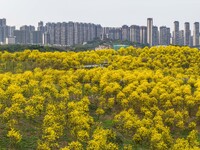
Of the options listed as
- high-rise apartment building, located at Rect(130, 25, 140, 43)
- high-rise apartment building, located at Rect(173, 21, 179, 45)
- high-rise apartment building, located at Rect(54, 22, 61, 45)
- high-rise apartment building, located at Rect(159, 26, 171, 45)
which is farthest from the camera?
A: high-rise apartment building, located at Rect(173, 21, 179, 45)

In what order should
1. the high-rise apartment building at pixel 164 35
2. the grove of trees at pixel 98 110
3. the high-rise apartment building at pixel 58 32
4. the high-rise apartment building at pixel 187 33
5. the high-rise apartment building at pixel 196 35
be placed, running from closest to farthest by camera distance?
the grove of trees at pixel 98 110 < the high-rise apartment building at pixel 58 32 < the high-rise apartment building at pixel 187 33 < the high-rise apartment building at pixel 164 35 < the high-rise apartment building at pixel 196 35

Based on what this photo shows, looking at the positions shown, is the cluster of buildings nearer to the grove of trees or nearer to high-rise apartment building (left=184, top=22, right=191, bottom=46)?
high-rise apartment building (left=184, top=22, right=191, bottom=46)

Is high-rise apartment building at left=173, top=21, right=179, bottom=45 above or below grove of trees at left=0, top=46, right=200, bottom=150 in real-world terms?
→ above

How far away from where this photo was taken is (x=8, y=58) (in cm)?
6500

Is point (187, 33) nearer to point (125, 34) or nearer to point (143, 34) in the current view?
point (143, 34)

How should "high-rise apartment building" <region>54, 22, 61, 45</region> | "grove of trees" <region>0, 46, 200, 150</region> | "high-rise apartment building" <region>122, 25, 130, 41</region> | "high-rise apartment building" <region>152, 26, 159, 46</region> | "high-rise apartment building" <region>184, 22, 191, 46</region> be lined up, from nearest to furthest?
"grove of trees" <region>0, 46, 200, 150</region> → "high-rise apartment building" <region>54, 22, 61, 45</region> → "high-rise apartment building" <region>184, 22, 191, 46</region> → "high-rise apartment building" <region>152, 26, 159, 46</region> → "high-rise apartment building" <region>122, 25, 130, 41</region>

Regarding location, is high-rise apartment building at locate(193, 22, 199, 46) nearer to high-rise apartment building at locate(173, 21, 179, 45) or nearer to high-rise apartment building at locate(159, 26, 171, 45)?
high-rise apartment building at locate(173, 21, 179, 45)

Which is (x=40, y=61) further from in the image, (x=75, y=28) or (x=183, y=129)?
(x=75, y=28)

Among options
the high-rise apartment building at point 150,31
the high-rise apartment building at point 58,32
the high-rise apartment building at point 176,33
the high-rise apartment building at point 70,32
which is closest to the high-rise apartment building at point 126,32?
the high-rise apartment building at point 150,31

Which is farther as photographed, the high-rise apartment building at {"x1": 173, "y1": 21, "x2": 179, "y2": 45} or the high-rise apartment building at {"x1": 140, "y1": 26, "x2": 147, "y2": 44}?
the high-rise apartment building at {"x1": 173, "y1": 21, "x2": 179, "y2": 45}

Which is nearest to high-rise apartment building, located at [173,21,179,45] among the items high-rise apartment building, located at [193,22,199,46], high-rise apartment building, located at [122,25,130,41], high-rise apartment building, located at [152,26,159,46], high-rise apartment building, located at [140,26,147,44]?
Result: high-rise apartment building, located at [152,26,159,46]

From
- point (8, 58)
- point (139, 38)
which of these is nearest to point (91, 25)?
point (139, 38)

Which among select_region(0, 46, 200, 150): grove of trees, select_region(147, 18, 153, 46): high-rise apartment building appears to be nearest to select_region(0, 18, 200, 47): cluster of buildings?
select_region(147, 18, 153, 46): high-rise apartment building

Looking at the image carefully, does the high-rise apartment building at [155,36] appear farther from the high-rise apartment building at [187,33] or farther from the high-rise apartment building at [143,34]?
the high-rise apartment building at [187,33]
